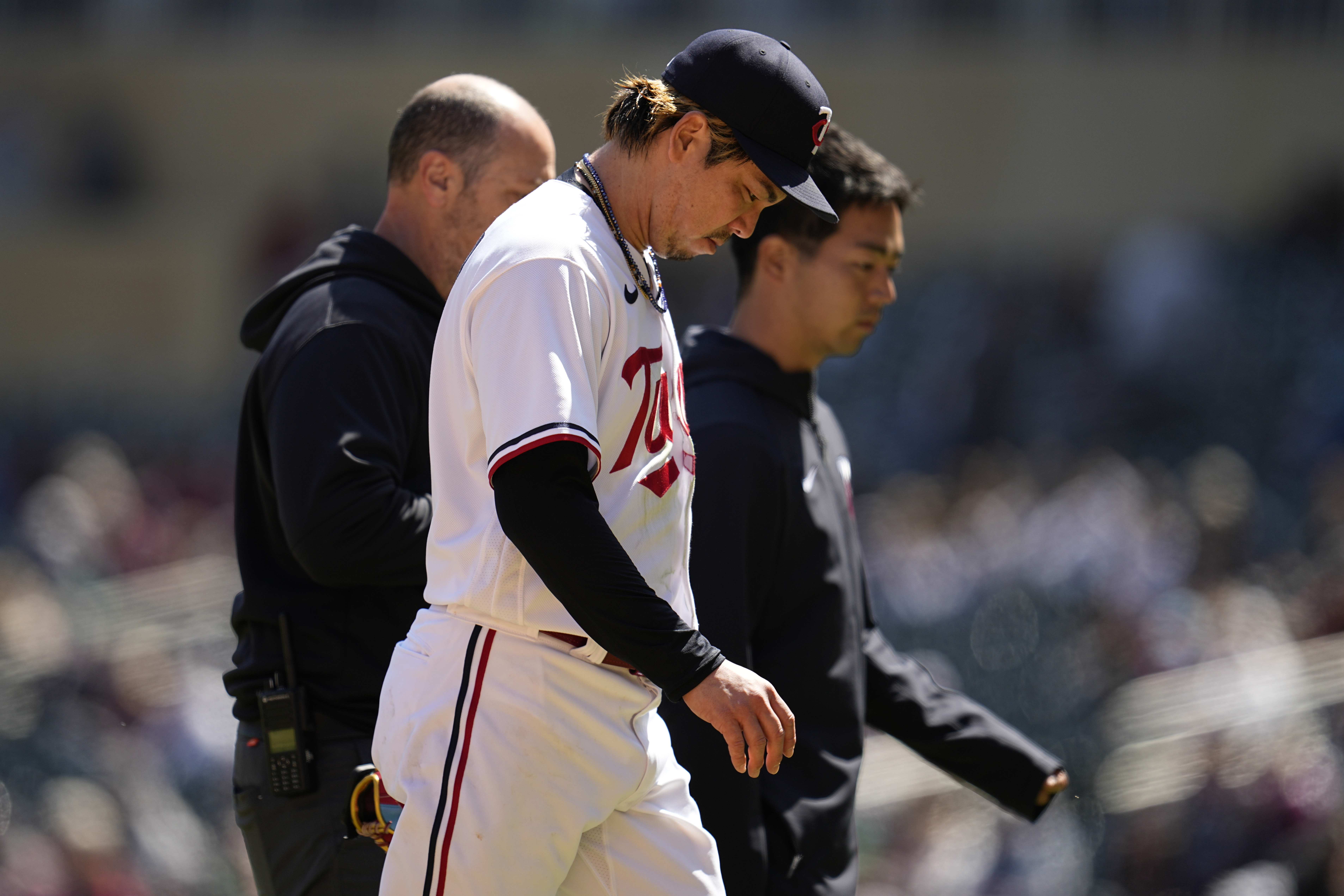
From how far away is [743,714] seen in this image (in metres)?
1.96

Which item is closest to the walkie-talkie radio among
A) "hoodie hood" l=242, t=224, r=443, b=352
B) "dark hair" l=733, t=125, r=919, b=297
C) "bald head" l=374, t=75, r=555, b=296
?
"hoodie hood" l=242, t=224, r=443, b=352

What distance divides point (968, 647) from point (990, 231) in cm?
995

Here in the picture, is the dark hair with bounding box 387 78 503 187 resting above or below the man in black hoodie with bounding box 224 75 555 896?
above

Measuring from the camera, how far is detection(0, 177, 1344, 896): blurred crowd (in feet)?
22.3

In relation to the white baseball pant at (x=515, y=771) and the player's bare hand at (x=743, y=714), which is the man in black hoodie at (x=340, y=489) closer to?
the white baseball pant at (x=515, y=771)

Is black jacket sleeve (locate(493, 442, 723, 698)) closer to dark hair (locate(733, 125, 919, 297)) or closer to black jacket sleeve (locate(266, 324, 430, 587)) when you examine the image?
black jacket sleeve (locate(266, 324, 430, 587))

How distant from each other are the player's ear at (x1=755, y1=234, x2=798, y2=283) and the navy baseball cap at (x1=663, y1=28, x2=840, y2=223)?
100 centimetres

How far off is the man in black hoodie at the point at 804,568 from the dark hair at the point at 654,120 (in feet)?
2.68

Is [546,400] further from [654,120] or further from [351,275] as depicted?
[351,275]

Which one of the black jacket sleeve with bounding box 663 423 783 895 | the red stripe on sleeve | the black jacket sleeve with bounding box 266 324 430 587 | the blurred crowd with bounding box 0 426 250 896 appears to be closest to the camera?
the red stripe on sleeve

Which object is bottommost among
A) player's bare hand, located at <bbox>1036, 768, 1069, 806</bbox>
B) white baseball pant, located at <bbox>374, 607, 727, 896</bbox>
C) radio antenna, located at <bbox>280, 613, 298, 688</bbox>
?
player's bare hand, located at <bbox>1036, 768, 1069, 806</bbox>

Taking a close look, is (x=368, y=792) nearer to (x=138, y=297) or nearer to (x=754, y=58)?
(x=754, y=58)

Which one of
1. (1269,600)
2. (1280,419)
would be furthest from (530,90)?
(1269,600)

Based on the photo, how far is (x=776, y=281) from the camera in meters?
3.26
